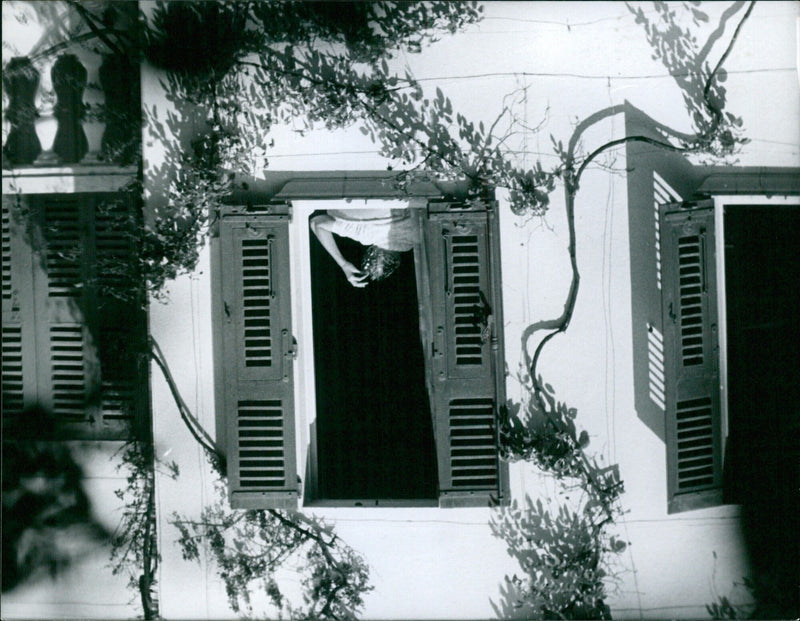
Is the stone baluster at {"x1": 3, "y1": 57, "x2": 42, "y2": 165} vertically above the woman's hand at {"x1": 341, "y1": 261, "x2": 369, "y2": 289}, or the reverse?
the stone baluster at {"x1": 3, "y1": 57, "x2": 42, "y2": 165}

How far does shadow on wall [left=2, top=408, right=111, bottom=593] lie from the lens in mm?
4594

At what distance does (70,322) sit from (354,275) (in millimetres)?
1893

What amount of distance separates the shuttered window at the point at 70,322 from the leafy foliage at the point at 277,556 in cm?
83

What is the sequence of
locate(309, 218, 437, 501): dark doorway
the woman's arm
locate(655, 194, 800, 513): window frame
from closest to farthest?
locate(655, 194, 800, 513): window frame, the woman's arm, locate(309, 218, 437, 501): dark doorway

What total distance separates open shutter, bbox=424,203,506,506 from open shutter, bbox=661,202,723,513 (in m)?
1.02

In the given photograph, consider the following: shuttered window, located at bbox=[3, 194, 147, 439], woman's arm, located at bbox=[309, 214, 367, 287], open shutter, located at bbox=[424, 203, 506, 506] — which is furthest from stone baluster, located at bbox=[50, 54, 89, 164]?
open shutter, located at bbox=[424, 203, 506, 506]

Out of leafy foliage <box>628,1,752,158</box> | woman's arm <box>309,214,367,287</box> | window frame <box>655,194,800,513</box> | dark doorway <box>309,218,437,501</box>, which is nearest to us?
window frame <box>655,194,800,513</box>

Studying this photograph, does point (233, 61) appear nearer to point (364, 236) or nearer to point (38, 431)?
point (364, 236)

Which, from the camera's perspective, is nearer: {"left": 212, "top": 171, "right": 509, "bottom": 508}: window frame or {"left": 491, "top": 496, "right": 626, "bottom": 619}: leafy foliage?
{"left": 212, "top": 171, "right": 509, "bottom": 508}: window frame

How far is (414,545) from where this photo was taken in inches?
175

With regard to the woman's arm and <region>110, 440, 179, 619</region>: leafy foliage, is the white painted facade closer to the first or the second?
<region>110, 440, 179, 619</region>: leafy foliage

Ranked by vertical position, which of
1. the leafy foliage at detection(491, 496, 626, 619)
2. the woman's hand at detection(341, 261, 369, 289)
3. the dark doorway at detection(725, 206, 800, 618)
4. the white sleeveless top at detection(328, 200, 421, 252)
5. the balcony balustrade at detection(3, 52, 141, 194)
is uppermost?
the balcony balustrade at detection(3, 52, 141, 194)

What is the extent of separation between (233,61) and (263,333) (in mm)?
1705

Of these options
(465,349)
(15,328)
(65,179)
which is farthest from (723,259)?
(15,328)
